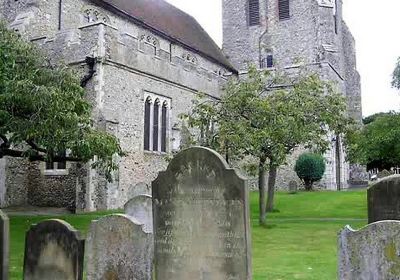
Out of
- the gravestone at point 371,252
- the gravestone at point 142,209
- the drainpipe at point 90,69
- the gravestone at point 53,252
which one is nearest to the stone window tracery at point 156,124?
the drainpipe at point 90,69

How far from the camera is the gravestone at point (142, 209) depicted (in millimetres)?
9500

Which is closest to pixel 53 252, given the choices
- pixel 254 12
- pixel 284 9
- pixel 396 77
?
pixel 396 77

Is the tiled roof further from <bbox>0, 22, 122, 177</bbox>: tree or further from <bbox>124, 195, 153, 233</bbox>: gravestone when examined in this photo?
<bbox>124, 195, 153, 233</bbox>: gravestone

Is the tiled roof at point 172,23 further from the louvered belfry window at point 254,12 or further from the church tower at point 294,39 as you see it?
the louvered belfry window at point 254,12

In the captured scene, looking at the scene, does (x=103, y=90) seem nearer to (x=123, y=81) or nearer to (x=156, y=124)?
(x=123, y=81)

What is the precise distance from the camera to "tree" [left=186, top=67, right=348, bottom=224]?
47.4 feet

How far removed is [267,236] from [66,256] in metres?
6.79

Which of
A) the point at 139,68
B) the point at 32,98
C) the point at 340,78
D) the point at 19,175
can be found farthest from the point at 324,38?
the point at 32,98

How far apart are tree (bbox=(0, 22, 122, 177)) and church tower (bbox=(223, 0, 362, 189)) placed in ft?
Result: 66.8

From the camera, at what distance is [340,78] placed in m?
34.0

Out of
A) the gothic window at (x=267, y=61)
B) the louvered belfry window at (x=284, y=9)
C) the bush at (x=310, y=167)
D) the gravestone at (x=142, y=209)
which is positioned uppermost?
the louvered belfry window at (x=284, y=9)

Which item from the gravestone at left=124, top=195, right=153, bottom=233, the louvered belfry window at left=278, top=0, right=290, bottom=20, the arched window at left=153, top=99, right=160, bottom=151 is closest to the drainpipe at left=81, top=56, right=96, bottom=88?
the arched window at left=153, top=99, right=160, bottom=151

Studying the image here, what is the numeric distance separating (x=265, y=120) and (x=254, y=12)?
23082mm

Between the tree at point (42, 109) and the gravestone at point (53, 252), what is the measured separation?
4719 mm
